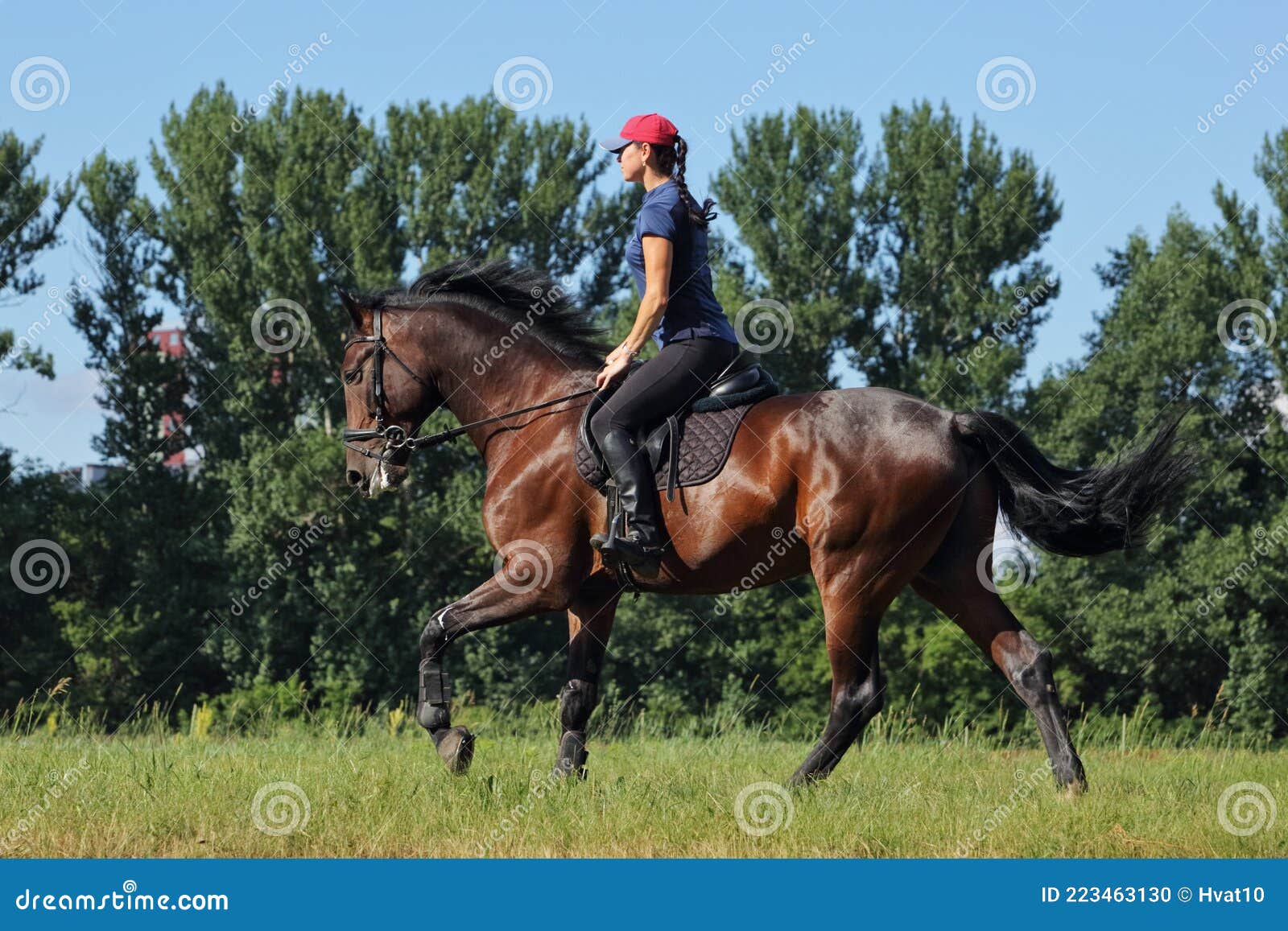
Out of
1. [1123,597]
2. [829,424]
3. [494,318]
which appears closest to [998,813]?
[829,424]

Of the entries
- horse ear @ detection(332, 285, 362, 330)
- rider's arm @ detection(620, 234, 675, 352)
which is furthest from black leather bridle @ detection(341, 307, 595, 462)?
rider's arm @ detection(620, 234, 675, 352)

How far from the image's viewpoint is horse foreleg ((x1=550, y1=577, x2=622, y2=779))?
7.32 m

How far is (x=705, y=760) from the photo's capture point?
879 cm

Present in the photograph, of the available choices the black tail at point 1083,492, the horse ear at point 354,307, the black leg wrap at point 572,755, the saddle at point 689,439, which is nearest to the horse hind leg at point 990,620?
the black tail at point 1083,492

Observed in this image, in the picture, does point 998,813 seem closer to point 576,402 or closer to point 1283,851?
point 1283,851

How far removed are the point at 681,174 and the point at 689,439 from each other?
4.50 ft

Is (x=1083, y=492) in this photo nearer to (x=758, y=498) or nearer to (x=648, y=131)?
(x=758, y=498)

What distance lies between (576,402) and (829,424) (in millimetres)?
1398

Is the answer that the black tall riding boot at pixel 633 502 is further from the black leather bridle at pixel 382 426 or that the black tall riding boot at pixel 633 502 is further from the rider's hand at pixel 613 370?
the black leather bridle at pixel 382 426

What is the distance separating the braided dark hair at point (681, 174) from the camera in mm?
7012

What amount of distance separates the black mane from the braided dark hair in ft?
3.48

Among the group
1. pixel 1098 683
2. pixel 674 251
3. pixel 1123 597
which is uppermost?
pixel 674 251

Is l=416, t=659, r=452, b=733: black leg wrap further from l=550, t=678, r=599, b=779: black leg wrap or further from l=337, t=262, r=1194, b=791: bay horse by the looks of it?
l=550, t=678, r=599, b=779: black leg wrap

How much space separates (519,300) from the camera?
25.8 feet
